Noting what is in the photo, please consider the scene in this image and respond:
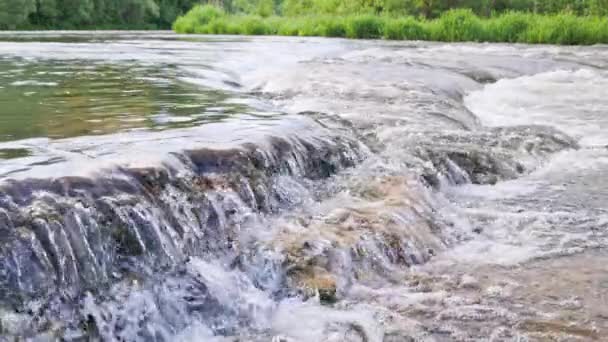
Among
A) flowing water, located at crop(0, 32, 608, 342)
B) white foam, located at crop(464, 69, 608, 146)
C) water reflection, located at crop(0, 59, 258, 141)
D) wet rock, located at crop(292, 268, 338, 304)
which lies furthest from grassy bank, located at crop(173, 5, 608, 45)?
wet rock, located at crop(292, 268, 338, 304)

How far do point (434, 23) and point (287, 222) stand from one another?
18.9 metres

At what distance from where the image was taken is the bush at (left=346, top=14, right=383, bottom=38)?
23578 mm

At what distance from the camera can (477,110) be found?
30.9 feet

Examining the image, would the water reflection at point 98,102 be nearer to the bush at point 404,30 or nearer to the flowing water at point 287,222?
the flowing water at point 287,222

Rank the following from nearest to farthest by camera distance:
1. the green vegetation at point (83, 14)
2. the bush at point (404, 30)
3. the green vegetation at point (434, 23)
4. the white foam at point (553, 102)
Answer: the white foam at point (553, 102) < the green vegetation at point (434, 23) < the bush at point (404, 30) < the green vegetation at point (83, 14)

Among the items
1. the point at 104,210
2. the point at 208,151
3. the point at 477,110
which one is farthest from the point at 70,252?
the point at 477,110

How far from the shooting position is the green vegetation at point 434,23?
20.0 meters

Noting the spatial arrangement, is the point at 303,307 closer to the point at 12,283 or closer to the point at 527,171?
the point at 12,283

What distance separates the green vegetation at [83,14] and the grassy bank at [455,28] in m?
18.1

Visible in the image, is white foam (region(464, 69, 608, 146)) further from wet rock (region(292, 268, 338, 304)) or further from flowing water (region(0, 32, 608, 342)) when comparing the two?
wet rock (region(292, 268, 338, 304))

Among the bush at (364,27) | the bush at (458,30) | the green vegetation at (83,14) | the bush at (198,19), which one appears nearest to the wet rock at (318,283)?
the bush at (458,30)

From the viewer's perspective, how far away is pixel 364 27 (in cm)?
2383

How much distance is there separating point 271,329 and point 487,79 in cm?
928

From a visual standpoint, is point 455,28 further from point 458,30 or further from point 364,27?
point 364,27
